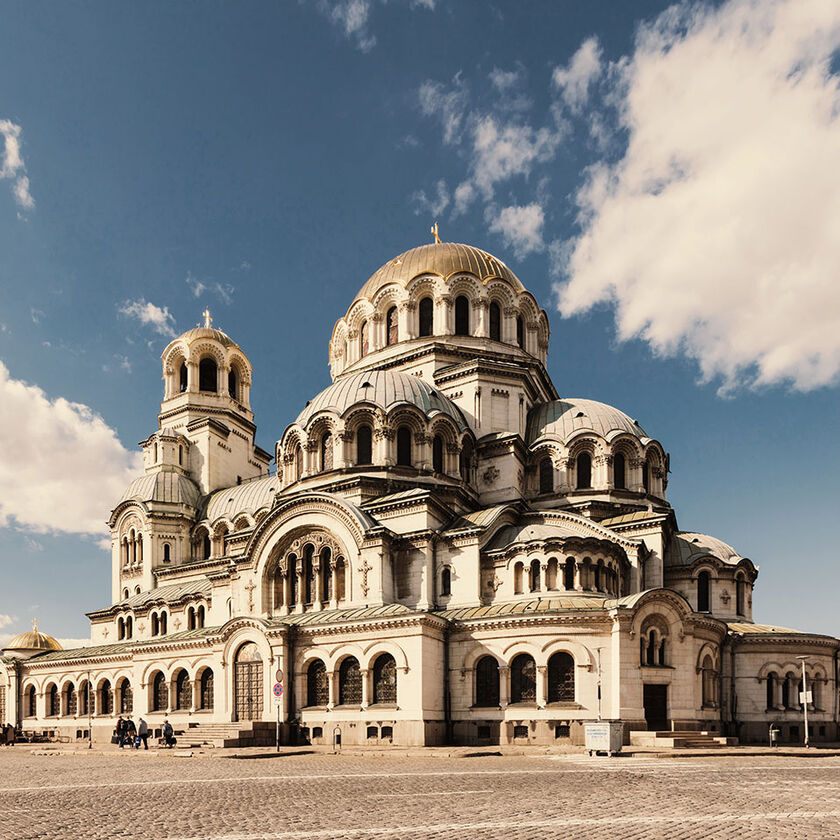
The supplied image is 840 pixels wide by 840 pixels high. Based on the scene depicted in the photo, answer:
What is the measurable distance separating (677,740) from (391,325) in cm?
2986

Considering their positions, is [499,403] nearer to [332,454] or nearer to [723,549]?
[332,454]

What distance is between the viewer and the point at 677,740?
31.2 m

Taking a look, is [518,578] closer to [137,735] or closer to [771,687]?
[771,687]

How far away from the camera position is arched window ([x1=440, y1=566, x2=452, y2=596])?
39.4m

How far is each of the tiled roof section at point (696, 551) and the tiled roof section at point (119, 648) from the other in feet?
75.3

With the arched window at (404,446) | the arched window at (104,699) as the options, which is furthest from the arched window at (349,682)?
the arched window at (104,699)

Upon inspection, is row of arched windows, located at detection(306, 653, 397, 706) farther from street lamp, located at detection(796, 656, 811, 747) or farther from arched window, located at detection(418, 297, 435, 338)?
arched window, located at detection(418, 297, 435, 338)

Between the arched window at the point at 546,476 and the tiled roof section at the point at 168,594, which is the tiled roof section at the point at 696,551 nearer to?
the arched window at the point at 546,476

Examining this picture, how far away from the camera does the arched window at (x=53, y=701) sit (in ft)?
166

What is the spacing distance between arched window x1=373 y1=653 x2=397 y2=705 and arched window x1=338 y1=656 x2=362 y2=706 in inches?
32.4

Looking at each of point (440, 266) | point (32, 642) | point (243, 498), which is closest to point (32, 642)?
point (32, 642)

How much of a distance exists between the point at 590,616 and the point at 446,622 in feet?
19.8

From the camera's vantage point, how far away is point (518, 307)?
52.4m

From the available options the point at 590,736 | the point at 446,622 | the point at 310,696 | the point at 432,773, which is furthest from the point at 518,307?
the point at 432,773
